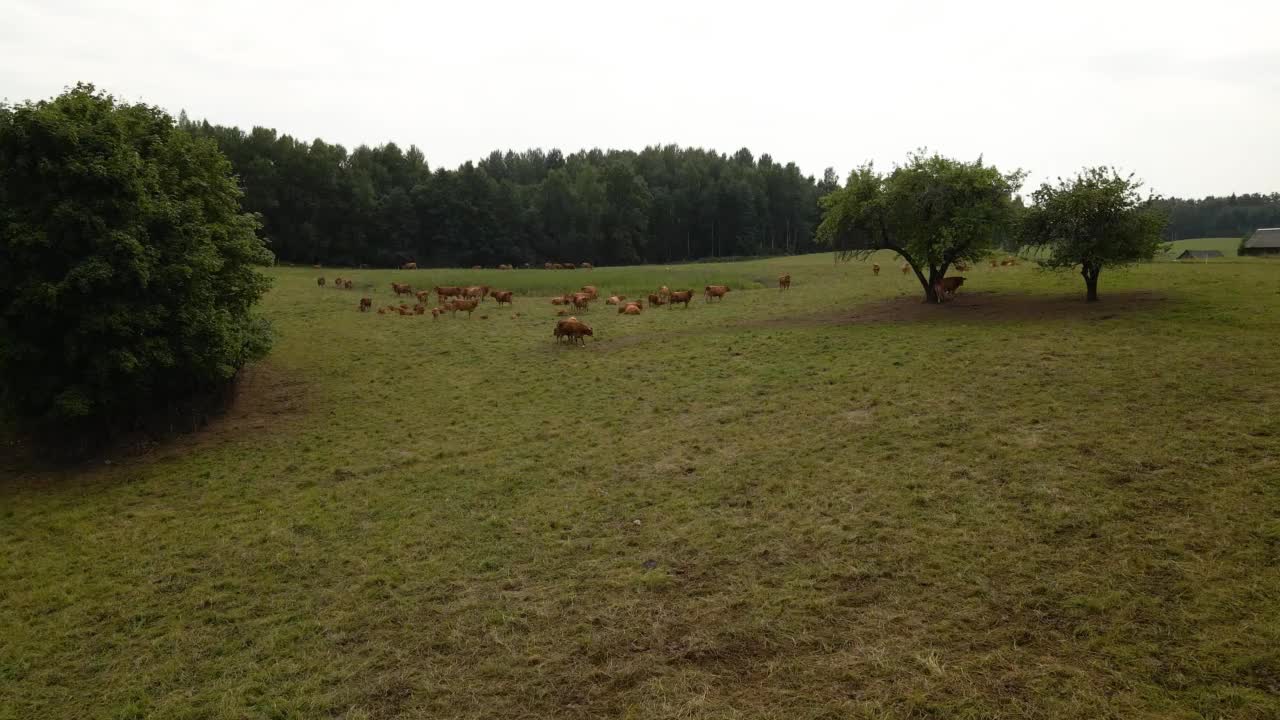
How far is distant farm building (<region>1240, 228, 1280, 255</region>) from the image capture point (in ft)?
212

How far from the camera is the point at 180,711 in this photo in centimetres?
872

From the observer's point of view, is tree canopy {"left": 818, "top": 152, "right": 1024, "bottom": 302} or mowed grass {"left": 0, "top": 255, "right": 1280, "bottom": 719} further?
tree canopy {"left": 818, "top": 152, "right": 1024, "bottom": 302}

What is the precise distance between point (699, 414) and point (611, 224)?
8668 centimetres

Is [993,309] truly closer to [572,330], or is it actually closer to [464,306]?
[572,330]

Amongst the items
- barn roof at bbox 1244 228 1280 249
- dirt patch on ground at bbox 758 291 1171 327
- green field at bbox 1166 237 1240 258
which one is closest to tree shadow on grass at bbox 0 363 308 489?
dirt patch on ground at bbox 758 291 1171 327

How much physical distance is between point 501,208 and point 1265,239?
91.6m

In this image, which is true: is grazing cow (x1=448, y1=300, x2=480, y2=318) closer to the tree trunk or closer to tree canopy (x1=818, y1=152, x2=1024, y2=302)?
tree canopy (x1=818, y1=152, x2=1024, y2=302)

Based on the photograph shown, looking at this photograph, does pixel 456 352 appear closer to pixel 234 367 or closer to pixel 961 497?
pixel 234 367

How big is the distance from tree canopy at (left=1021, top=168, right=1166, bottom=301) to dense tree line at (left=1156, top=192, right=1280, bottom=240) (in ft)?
447

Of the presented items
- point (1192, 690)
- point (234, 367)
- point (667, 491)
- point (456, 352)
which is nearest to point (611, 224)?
point (456, 352)

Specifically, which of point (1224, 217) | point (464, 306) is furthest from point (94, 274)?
point (1224, 217)

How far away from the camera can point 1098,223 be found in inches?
1027

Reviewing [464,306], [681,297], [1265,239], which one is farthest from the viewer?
[1265,239]

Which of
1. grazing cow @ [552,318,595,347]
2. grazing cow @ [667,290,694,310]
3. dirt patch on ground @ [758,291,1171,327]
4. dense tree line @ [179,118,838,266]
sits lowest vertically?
grazing cow @ [552,318,595,347]
